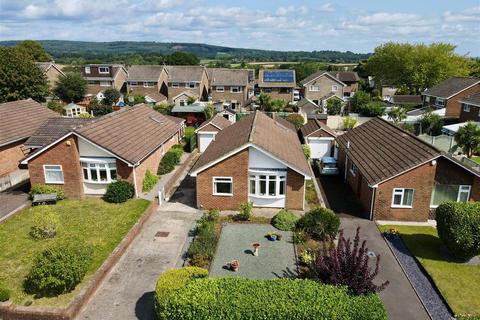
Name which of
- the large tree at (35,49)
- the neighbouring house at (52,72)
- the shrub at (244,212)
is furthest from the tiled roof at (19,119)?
the large tree at (35,49)

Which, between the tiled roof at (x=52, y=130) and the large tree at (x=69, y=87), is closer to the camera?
the tiled roof at (x=52, y=130)

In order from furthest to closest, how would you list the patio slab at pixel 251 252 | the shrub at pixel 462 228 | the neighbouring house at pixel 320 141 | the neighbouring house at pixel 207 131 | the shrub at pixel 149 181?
the neighbouring house at pixel 207 131, the neighbouring house at pixel 320 141, the shrub at pixel 149 181, the patio slab at pixel 251 252, the shrub at pixel 462 228

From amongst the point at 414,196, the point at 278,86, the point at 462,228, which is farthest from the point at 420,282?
the point at 278,86

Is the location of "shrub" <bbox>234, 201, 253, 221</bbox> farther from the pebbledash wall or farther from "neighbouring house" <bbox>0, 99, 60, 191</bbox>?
"neighbouring house" <bbox>0, 99, 60, 191</bbox>

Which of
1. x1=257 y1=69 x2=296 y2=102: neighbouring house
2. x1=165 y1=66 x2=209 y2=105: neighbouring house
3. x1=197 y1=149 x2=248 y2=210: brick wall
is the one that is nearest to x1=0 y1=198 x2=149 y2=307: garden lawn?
x1=197 y1=149 x2=248 y2=210: brick wall

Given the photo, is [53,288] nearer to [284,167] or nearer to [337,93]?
[284,167]

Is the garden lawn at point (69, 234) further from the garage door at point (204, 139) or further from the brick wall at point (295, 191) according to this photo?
the garage door at point (204, 139)
